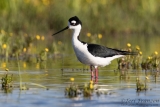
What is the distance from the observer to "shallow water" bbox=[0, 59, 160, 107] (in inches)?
411

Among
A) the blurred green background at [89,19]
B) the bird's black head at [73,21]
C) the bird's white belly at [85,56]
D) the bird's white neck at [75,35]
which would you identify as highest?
the blurred green background at [89,19]

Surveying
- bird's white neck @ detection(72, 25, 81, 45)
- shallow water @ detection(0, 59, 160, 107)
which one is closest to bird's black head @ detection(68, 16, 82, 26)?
bird's white neck @ detection(72, 25, 81, 45)

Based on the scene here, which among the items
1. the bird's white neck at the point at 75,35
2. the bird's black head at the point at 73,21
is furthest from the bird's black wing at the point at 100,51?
the bird's black head at the point at 73,21

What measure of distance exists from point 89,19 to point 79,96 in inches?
737

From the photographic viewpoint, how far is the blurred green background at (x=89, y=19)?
88.6ft

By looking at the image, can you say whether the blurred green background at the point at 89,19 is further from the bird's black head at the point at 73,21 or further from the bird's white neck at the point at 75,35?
the bird's white neck at the point at 75,35

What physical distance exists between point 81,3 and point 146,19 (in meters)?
3.39

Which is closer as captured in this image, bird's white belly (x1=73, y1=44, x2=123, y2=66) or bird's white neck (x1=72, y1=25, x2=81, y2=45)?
bird's white belly (x1=73, y1=44, x2=123, y2=66)

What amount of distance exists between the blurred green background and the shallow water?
961cm

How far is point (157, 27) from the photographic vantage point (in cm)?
3103

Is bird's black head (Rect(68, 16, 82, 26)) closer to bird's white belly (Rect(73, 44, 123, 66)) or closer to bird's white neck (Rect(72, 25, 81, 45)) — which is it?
bird's white neck (Rect(72, 25, 81, 45))

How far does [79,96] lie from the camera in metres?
11.2

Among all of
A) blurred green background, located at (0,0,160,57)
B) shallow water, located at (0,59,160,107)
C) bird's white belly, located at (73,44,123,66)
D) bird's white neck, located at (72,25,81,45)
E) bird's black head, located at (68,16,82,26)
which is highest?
blurred green background, located at (0,0,160,57)

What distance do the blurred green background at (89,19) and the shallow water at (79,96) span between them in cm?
961
